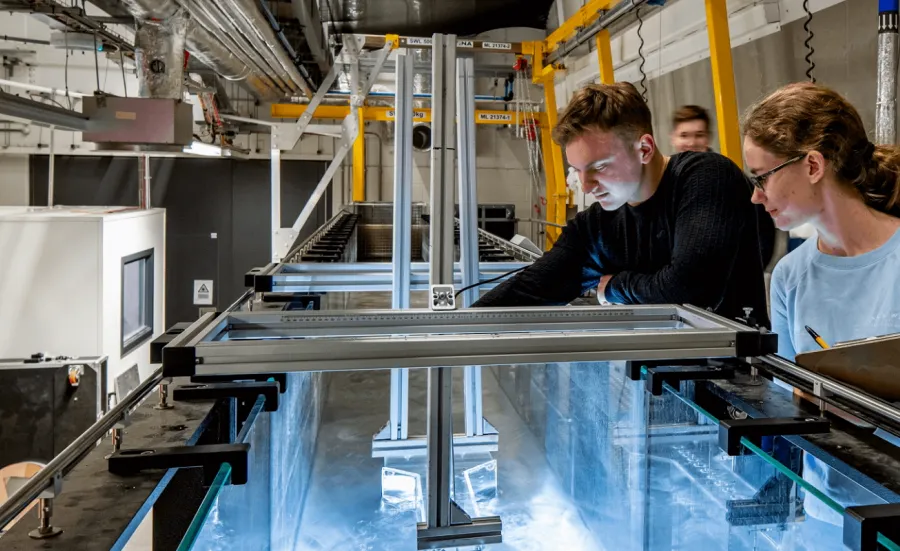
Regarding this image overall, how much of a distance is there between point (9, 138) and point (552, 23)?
559 centimetres

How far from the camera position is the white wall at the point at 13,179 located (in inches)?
272

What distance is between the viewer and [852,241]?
104 cm

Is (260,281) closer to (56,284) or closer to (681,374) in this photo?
(681,374)

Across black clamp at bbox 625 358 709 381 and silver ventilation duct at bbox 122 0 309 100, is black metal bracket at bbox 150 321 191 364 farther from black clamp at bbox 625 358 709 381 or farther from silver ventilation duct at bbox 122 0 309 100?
silver ventilation duct at bbox 122 0 309 100

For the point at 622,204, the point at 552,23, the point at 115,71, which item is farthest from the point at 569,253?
the point at 115,71

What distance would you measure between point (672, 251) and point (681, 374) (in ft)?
1.60

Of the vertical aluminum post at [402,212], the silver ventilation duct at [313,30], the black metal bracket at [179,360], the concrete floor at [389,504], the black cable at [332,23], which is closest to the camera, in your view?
the black metal bracket at [179,360]

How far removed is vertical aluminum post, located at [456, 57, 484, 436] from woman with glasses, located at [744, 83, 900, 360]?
88cm

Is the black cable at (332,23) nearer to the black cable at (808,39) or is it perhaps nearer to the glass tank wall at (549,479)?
the black cable at (808,39)

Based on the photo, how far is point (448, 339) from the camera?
0.78m

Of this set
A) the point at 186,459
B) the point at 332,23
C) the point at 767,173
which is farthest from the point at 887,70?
the point at 332,23

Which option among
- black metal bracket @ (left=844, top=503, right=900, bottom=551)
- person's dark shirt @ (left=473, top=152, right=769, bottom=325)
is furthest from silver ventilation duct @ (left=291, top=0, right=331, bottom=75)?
black metal bracket @ (left=844, top=503, right=900, bottom=551)

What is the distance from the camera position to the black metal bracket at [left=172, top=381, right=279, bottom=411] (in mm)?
828

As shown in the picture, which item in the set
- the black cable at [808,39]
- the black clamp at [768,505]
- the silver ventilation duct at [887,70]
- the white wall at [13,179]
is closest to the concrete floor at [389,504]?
the black clamp at [768,505]
